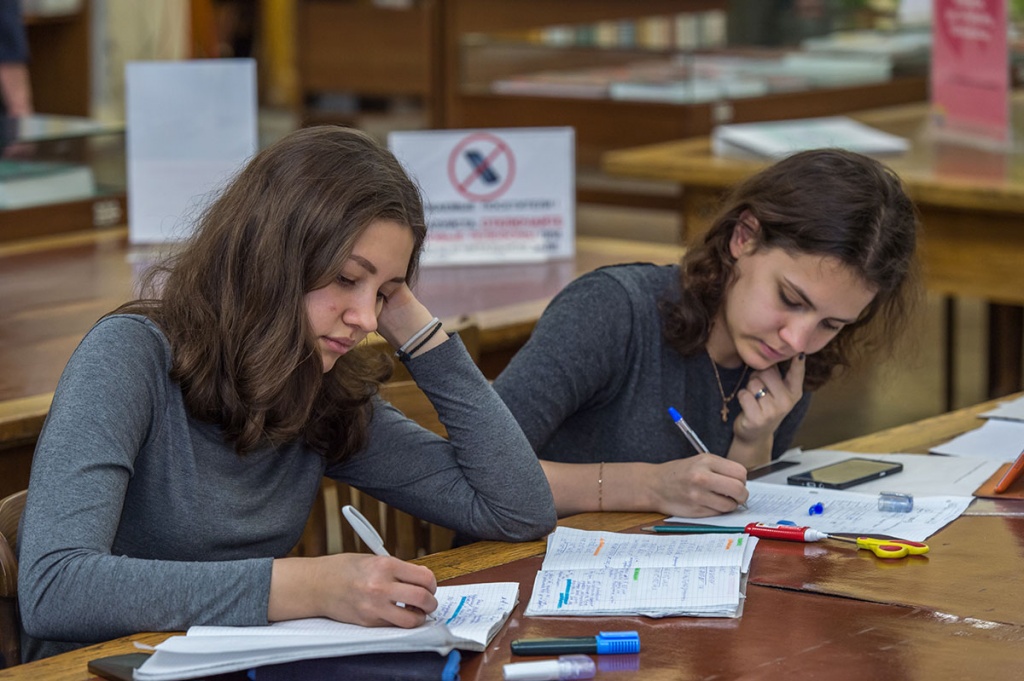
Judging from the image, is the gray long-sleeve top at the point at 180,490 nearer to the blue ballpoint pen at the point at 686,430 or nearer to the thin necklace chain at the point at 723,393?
the blue ballpoint pen at the point at 686,430

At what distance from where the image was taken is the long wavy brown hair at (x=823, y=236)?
185cm

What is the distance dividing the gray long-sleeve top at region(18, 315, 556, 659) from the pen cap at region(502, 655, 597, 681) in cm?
24

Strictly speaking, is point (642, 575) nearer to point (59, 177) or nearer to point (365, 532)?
point (365, 532)

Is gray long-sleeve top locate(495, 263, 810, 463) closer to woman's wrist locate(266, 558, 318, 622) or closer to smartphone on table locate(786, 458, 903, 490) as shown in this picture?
smartphone on table locate(786, 458, 903, 490)

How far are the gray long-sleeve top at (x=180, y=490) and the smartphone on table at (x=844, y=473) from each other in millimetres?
377

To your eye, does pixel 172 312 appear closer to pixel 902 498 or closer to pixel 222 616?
pixel 222 616

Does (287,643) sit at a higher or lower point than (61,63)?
lower

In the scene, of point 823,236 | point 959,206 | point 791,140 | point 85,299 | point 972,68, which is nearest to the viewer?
point 823,236

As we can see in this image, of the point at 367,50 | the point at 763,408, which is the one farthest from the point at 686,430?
the point at 367,50

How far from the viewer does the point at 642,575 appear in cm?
145

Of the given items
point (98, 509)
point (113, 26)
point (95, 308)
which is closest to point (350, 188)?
point (98, 509)

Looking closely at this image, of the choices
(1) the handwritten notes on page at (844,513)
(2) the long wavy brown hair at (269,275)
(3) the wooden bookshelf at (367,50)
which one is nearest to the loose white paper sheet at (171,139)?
(2) the long wavy brown hair at (269,275)

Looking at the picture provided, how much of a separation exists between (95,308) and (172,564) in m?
1.24

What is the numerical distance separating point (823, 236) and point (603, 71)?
316 cm
